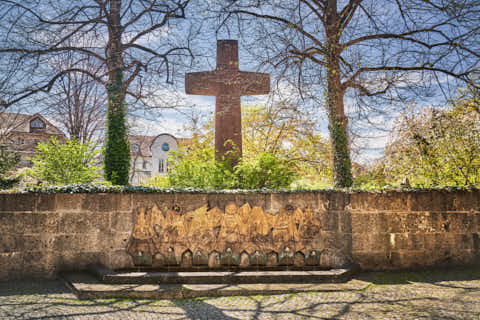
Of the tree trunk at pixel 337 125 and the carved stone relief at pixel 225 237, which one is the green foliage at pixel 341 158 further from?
the carved stone relief at pixel 225 237

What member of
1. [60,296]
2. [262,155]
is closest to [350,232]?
[262,155]

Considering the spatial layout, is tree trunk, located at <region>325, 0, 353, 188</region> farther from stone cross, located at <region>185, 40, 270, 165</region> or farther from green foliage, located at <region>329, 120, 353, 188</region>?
stone cross, located at <region>185, 40, 270, 165</region>

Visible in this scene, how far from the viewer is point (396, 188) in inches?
253

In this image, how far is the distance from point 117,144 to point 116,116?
74 cm

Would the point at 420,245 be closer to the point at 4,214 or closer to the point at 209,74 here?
the point at 209,74

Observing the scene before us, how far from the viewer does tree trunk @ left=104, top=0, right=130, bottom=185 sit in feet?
26.1

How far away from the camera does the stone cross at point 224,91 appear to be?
29.1 feet

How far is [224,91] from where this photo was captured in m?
9.18

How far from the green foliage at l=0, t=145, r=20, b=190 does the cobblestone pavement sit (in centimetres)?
546

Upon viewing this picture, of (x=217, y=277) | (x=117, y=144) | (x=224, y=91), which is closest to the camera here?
(x=217, y=277)

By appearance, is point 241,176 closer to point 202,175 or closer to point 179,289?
point 202,175

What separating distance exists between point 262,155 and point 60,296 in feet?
15.9

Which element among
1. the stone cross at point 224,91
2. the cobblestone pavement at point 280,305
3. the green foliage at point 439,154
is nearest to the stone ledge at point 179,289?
the cobblestone pavement at point 280,305

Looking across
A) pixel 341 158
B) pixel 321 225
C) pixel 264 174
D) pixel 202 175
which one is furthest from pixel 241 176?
pixel 341 158
